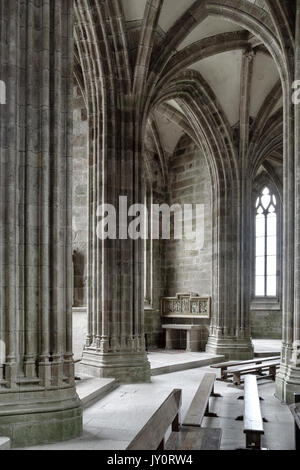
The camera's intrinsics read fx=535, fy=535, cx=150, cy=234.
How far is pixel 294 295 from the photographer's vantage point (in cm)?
951

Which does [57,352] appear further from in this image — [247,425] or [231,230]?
[231,230]

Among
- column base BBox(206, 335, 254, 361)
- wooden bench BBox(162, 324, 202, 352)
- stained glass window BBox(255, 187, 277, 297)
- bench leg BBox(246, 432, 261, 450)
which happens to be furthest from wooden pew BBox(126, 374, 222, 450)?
stained glass window BBox(255, 187, 277, 297)

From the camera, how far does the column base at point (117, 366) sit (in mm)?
11312

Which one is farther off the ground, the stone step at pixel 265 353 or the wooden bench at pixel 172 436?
the wooden bench at pixel 172 436

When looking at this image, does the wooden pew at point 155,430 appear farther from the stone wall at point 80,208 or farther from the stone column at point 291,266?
the stone wall at point 80,208

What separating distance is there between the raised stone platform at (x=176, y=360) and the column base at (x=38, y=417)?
6.25m

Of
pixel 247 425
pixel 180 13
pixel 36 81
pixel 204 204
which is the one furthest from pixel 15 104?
pixel 204 204

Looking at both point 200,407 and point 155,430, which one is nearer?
point 155,430

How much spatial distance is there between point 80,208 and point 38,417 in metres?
10.9

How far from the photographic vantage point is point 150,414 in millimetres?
8242

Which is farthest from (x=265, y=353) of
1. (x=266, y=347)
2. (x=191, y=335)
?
(x=191, y=335)

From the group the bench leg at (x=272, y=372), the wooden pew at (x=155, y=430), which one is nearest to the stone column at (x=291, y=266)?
the bench leg at (x=272, y=372)

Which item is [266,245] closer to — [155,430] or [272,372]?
[272,372]

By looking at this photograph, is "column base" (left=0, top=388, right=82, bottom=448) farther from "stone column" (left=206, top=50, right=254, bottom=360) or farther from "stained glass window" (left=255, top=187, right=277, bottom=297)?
"stained glass window" (left=255, top=187, right=277, bottom=297)
